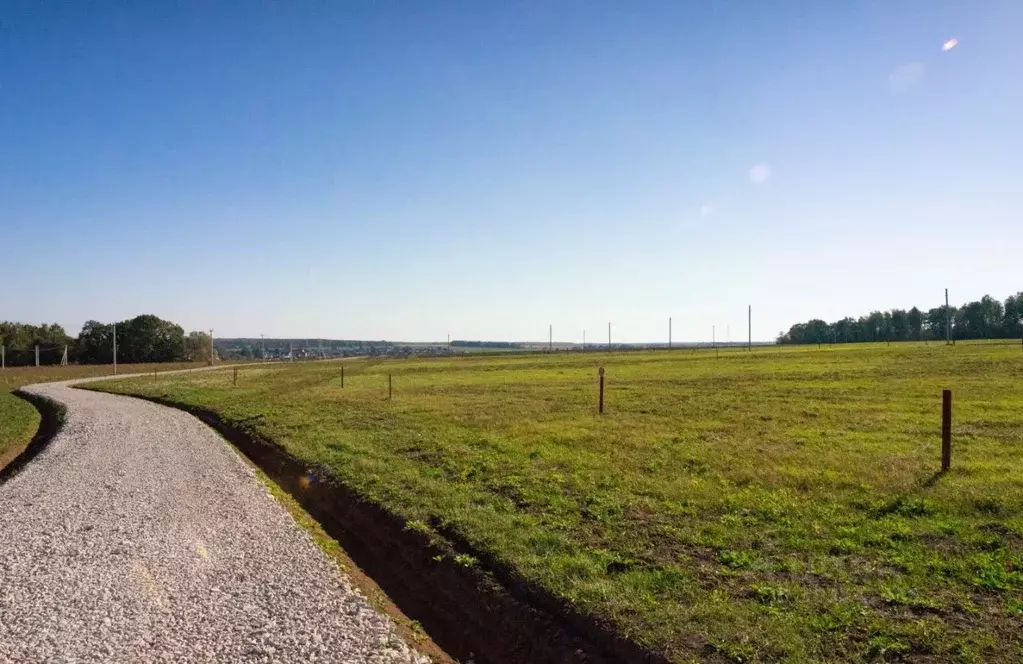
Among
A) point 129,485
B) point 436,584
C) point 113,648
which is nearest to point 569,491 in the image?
point 436,584

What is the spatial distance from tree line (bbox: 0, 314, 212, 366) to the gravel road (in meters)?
125

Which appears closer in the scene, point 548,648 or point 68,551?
point 548,648

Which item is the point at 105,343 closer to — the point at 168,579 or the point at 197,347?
the point at 197,347

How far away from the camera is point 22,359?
122 metres

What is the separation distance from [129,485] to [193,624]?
10.3 meters

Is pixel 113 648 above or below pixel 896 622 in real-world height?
below

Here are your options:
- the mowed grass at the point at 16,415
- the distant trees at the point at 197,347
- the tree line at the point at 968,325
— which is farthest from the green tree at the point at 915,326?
the mowed grass at the point at 16,415

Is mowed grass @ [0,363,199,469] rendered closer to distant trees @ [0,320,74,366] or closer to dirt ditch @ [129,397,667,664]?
dirt ditch @ [129,397,667,664]

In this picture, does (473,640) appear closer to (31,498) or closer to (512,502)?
(512,502)

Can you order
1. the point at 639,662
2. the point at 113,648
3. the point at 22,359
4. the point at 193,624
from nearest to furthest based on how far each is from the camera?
the point at 639,662 < the point at 113,648 < the point at 193,624 < the point at 22,359

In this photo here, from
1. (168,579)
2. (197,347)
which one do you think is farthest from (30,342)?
(168,579)

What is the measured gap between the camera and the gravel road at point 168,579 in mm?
8305

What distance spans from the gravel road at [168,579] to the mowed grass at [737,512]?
2413mm

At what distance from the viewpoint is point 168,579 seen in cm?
1044
